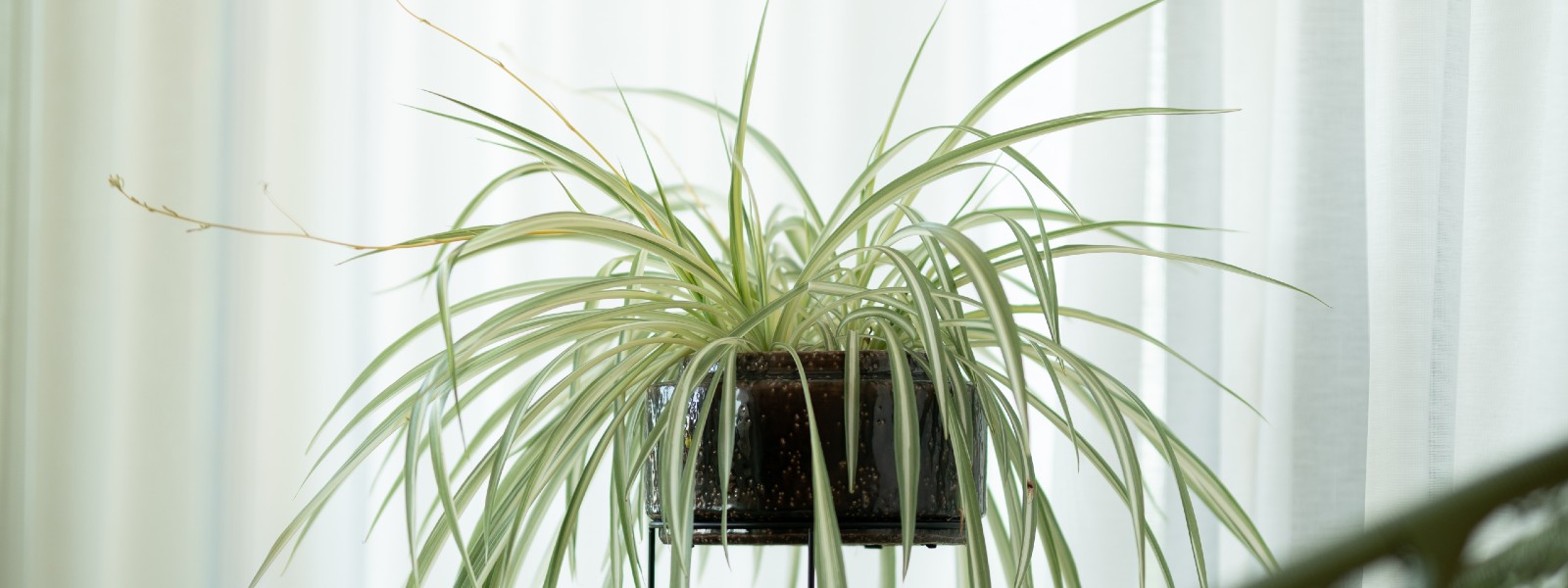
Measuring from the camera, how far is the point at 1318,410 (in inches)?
52.7

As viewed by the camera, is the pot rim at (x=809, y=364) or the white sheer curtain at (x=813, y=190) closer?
the pot rim at (x=809, y=364)

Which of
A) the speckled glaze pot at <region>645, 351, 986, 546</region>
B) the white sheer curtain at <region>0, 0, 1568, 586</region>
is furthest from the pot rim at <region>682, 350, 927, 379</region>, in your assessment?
the white sheer curtain at <region>0, 0, 1568, 586</region>

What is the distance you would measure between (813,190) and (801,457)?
788 mm

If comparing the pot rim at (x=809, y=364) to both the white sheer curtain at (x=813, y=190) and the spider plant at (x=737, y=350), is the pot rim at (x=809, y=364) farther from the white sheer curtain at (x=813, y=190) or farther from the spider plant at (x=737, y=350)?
the white sheer curtain at (x=813, y=190)

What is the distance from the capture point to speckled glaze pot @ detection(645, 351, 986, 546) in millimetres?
716

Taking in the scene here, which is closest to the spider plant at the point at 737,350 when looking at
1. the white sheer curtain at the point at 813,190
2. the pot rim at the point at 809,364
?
the pot rim at the point at 809,364

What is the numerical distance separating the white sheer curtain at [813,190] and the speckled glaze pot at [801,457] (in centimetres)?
71

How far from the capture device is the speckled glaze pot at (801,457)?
2.35 feet

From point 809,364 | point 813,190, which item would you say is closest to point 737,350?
point 809,364

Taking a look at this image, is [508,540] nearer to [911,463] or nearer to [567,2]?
[911,463]

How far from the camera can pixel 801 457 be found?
28.2 inches

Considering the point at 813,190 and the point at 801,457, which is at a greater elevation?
the point at 813,190

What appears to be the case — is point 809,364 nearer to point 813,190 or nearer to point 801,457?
point 801,457

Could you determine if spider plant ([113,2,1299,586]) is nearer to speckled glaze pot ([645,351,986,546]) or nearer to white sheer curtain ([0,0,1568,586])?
speckled glaze pot ([645,351,986,546])
